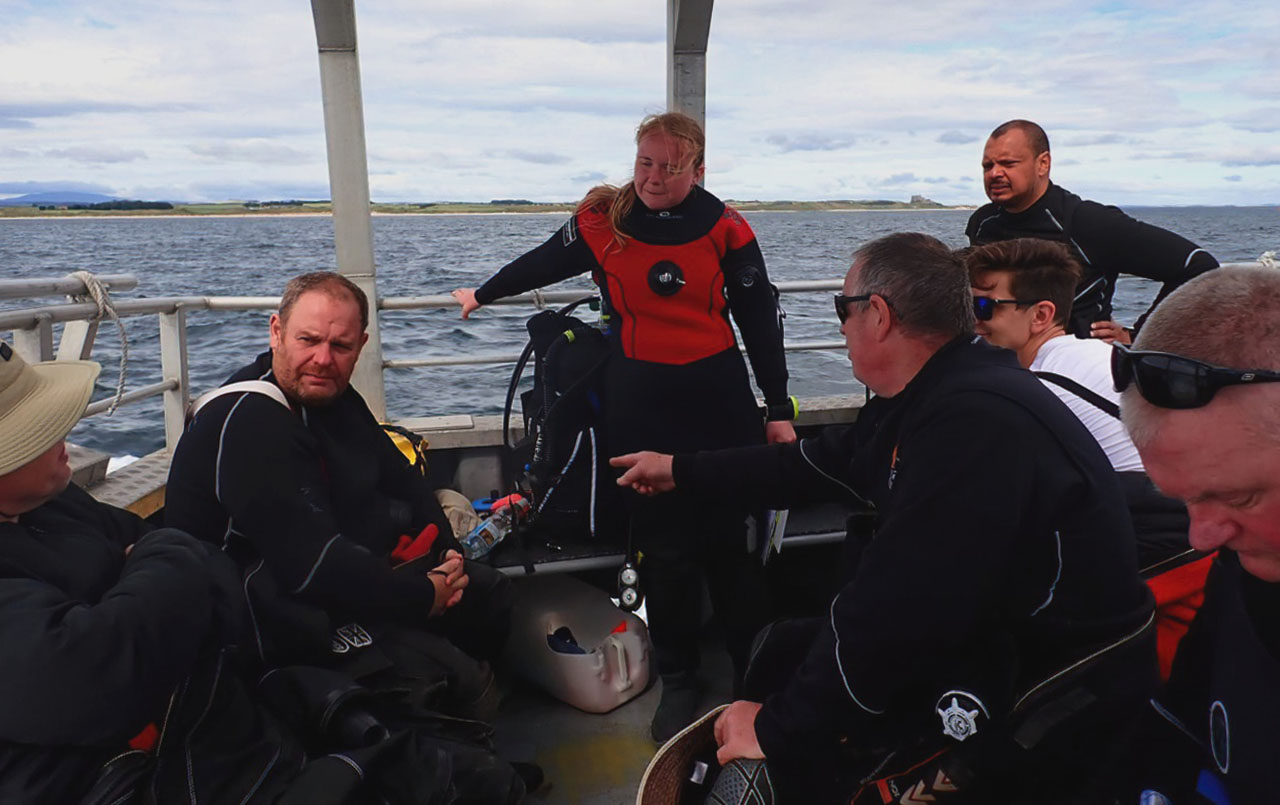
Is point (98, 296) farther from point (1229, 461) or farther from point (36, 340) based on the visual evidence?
point (1229, 461)

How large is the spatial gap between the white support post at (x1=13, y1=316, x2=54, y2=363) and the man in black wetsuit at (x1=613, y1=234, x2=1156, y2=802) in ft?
7.59

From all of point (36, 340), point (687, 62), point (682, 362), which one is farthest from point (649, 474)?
point (687, 62)

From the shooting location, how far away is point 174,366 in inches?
142

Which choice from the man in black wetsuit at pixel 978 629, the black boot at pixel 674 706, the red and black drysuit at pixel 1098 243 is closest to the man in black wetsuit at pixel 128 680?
the man in black wetsuit at pixel 978 629

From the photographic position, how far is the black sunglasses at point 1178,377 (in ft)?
3.62

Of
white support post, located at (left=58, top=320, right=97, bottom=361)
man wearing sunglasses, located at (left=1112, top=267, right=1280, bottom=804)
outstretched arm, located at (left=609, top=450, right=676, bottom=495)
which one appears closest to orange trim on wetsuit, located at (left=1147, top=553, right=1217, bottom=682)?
man wearing sunglasses, located at (left=1112, top=267, right=1280, bottom=804)

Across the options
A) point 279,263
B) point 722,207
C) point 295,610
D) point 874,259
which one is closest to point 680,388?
point 722,207

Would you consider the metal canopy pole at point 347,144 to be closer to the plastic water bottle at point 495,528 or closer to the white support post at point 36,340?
the plastic water bottle at point 495,528

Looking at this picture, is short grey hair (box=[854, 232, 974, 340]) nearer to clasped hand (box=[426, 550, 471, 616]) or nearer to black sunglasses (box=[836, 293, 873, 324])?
black sunglasses (box=[836, 293, 873, 324])

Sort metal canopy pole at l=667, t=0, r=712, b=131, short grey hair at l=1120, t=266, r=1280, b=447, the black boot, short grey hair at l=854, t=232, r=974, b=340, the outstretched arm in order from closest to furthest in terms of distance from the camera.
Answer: short grey hair at l=1120, t=266, r=1280, b=447 < short grey hair at l=854, t=232, r=974, b=340 < the outstretched arm < the black boot < metal canopy pole at l=667, t=0, r=712, b=131

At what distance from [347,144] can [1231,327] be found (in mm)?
3419

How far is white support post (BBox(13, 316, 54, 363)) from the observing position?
109 inches

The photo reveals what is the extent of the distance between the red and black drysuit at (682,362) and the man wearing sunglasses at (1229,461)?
1.78 metres

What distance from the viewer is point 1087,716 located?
165 centimetres
